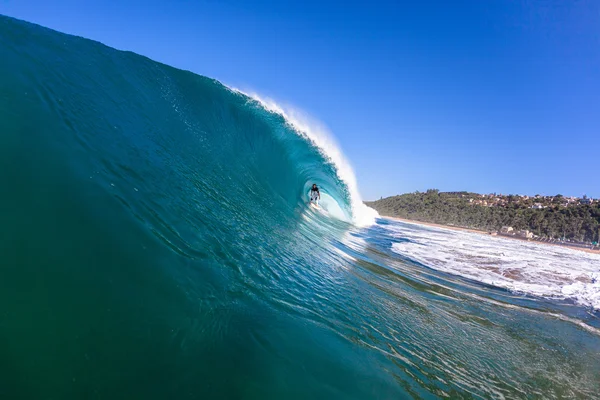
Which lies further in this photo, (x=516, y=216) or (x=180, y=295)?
(x=516, y=216)

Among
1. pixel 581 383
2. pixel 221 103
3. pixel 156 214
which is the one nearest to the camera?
pixel 581 383

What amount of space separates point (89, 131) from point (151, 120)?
2157mm

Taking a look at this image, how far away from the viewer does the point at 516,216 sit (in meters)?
82.8

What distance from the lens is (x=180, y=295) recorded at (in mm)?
2330

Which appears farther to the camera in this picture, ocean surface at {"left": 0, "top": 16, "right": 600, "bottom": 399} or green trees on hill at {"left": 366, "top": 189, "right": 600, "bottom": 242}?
green trees on hill at {"left": 366, "top": 189, "right": 600, "bottom": 242}

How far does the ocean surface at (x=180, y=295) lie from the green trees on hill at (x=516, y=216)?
86662 millimetres

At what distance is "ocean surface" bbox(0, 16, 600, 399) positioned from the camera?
68.5 inches

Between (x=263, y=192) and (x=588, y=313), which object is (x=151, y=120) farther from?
(x=588, y=313)

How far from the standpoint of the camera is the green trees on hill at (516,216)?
7031 centimetres

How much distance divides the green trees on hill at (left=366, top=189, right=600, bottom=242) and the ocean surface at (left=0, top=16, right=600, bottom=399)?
284 feet

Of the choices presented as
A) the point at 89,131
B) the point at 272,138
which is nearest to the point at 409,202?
the point at 272,138

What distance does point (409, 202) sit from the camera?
135m

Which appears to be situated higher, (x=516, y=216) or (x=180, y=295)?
(x=516, y=216)

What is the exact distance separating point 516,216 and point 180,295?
101 meters
